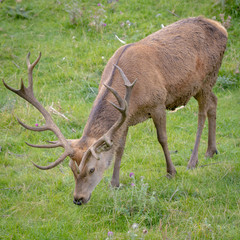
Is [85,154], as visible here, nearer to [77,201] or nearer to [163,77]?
[77,201]

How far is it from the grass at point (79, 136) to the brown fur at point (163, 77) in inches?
22.1

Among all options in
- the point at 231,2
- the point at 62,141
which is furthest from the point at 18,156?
the point at 231,2

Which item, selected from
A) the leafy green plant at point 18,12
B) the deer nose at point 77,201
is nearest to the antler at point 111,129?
the deer nose at point 77,201

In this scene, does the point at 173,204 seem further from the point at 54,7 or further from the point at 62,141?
the point at 54,7

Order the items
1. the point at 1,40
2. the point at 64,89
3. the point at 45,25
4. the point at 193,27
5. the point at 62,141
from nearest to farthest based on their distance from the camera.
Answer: the point at 62,141 < the point at 193,27 < the point at 64,89 < the point at 1,40 < the point at 45,25

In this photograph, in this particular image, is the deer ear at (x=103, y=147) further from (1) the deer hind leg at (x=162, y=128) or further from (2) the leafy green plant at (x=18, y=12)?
(2) the leafy green plant at (x=18, y=12)

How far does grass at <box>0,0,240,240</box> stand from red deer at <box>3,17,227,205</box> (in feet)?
1.19

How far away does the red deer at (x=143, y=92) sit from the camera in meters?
4.77

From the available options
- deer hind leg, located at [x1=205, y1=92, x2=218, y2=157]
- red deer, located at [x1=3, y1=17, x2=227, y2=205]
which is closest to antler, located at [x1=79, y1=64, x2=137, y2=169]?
red deer, located at [x1=3, y1=17, x2=227, y2=205]

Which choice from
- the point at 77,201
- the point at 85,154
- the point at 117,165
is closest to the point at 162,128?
the point at 117,165

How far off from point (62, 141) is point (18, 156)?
1.87m

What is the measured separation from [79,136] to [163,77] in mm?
1936

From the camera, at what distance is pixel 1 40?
9703 millimetres

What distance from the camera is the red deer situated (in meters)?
4.77
